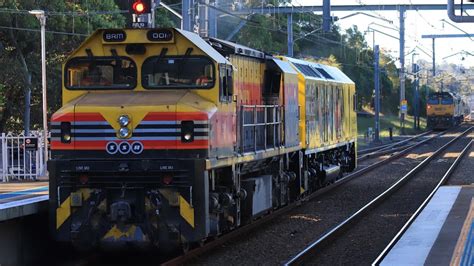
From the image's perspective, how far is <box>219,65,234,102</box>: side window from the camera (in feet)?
40.5

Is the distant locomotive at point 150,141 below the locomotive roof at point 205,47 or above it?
below

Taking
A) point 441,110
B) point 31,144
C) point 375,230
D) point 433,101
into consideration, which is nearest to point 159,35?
point 375,230

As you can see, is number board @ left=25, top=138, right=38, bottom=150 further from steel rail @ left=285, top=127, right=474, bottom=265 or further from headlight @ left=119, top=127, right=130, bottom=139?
headlight @ left=119, top=127, right=130, bottom=139

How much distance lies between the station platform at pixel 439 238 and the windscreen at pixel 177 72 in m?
3.86

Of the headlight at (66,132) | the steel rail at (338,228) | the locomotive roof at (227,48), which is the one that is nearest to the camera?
the headlight at (66,132)

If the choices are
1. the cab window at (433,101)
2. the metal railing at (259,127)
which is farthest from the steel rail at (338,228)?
the cab window at (433,101)

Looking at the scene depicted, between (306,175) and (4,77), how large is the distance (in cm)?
1951

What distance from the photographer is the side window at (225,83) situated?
12358 millimetres

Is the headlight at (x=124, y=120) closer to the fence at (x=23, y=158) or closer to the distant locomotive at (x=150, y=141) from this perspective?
the distant locomotive at (x=150, y=141)

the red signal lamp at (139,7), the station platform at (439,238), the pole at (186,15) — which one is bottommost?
the station platform at (439,238)

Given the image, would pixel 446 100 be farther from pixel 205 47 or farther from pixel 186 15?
pixel 205 47

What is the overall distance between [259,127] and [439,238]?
4253mm

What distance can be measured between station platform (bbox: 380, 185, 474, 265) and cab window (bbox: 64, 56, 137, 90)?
4783 millimetres

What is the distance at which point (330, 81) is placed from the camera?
2328cm
